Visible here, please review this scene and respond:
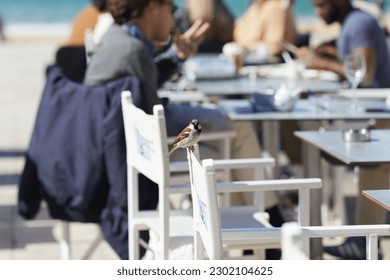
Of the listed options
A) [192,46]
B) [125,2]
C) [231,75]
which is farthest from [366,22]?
[125,2]

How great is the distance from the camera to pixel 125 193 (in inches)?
168

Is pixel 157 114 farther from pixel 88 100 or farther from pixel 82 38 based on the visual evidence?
pixel 82 38

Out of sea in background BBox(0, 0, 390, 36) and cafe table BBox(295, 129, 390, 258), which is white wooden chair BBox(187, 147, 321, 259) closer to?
cafe table BBox(295, 129, 390, 258)

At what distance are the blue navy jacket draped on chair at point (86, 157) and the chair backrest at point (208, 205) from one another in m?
1.42

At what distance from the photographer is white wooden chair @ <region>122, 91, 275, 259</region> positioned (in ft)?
11.6

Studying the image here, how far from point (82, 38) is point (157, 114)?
159 inches

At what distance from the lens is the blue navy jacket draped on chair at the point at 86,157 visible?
4281 mm

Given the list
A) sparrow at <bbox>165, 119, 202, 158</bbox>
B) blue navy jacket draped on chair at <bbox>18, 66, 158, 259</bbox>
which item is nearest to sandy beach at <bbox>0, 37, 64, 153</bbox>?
blue navy jacket draped on chair at <bbox>18, 66, 158, 259</bbox>

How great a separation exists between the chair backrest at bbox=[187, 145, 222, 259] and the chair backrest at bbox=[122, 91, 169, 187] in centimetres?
63

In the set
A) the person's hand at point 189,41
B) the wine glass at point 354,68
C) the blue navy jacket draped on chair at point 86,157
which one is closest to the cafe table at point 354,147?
the blue navy jacket draped on chair at point 86,157

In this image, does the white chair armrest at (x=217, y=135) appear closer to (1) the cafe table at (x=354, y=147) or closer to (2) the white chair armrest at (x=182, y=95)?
(1) the cafe table at (x=354, y=147)

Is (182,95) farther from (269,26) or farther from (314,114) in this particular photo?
(269,26)

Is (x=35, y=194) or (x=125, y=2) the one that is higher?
(x=125, y=2)

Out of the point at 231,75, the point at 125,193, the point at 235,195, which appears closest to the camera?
the point at 125,193
